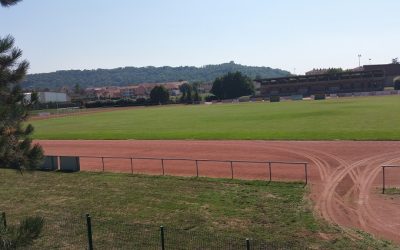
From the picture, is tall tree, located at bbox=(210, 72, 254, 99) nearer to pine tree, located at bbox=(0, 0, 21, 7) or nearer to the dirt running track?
the dirt running track

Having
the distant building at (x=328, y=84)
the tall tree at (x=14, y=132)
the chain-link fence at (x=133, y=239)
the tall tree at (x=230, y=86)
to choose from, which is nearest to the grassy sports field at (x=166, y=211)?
the chain-link fence at (x=133, y=239)

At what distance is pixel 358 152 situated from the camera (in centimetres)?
3312

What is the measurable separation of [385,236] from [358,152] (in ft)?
54.1

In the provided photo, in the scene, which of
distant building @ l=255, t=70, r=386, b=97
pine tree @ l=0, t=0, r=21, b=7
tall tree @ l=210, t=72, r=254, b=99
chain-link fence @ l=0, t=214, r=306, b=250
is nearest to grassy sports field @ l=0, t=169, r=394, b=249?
chain-link fence @ l=0, t=214, r=306, b=250

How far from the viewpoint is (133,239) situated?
53.2 feet

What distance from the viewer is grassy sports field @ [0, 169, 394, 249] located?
16.7 m

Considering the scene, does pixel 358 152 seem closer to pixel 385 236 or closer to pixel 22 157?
pixel 385 236

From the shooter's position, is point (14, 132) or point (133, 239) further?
point (133, 239)

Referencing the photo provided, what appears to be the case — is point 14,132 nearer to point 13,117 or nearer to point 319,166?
point 13,117

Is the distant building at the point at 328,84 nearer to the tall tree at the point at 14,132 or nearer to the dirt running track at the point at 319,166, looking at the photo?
the dirt running track at the point at 319,166

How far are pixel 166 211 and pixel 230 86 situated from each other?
5316 inches

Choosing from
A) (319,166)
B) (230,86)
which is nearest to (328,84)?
A: (230,86)

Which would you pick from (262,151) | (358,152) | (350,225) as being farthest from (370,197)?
(262,151)

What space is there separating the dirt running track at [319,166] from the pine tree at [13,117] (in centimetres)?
1240
